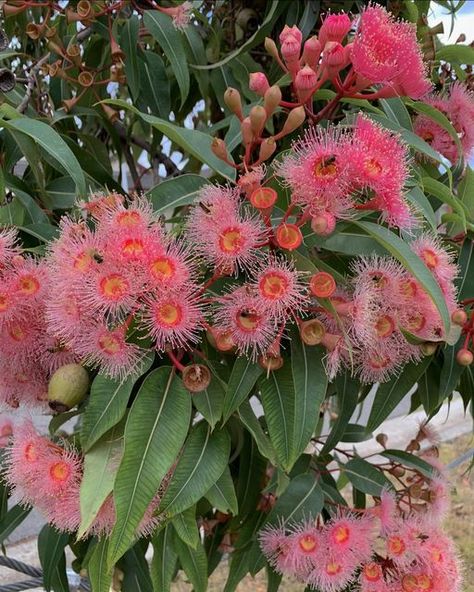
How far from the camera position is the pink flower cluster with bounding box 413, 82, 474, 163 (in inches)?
34.3

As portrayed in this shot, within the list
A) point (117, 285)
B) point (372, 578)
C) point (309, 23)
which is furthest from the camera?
point (309, 23)

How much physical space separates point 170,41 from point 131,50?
70 mm

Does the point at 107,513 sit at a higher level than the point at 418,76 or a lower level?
lower

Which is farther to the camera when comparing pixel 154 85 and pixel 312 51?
pixel 154 85

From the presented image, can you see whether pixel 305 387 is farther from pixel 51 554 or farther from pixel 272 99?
pixel 51 554

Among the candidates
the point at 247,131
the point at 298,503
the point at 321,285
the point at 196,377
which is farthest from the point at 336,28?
the point at 298,503

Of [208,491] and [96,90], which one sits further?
[96,90]

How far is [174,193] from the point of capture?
0.68 metres

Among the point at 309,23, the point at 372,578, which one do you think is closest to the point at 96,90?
the point at 309,23

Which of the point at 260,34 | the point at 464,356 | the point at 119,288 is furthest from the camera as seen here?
the point at 260,34

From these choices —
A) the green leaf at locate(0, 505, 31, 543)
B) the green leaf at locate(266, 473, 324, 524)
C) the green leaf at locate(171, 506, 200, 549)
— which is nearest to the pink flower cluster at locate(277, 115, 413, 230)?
the green leaf at locate(171, 506, 200, 549)

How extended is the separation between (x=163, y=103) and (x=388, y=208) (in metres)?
0.58

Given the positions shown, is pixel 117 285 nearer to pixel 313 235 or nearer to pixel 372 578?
pixel 313 235

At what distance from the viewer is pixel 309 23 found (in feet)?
3.36
